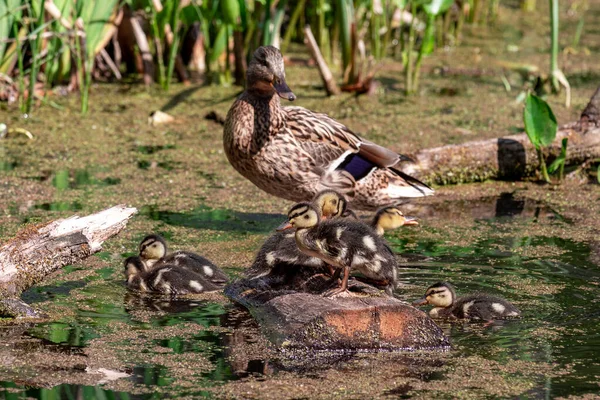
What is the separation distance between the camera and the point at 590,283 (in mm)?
5164

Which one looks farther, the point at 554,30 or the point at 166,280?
the point at 554,30

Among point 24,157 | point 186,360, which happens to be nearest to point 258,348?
point 186,360

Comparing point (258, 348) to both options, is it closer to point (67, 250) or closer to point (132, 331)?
point (132, 331)

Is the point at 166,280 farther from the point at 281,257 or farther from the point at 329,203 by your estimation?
the point at 329,203

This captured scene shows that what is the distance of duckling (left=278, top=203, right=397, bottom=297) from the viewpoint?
454cm

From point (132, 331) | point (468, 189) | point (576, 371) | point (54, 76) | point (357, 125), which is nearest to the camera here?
point (576, 371)

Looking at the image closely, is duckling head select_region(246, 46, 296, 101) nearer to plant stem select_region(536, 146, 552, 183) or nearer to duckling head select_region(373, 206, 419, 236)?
duckling head select_region(373, 206, 419, 236)

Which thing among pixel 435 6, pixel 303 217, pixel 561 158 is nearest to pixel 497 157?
pixel 561 158

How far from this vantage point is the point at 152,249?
5227mm

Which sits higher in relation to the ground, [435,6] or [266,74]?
[435,6]

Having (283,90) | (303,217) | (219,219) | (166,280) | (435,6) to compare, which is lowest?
(219,219)

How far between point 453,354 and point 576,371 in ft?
1.51

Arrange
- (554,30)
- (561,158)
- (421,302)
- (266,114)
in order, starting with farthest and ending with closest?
1. (554,30)
2. (561,158)
3. (266,114)
4. (421,302)

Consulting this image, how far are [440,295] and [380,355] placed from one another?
0.66 metres
